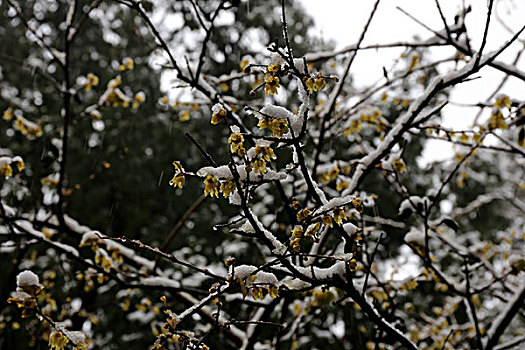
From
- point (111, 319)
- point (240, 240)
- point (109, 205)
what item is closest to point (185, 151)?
point (109, 205)

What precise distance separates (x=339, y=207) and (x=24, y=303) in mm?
1266

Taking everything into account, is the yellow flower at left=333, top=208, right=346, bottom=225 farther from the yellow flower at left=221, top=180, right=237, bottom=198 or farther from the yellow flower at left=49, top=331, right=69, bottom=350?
the yellow flower at left=49, top=331, right=69, bottom=350

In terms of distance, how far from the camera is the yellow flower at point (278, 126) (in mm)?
1354

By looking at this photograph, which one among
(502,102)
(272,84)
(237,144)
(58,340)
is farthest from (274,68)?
(502,102)

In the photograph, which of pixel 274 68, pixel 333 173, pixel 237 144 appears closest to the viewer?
pixel 237 144

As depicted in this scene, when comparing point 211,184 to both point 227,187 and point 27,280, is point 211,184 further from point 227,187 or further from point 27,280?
point 27,280

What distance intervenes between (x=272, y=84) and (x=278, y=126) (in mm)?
176

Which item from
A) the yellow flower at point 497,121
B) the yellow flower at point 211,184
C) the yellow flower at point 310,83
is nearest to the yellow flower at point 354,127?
the yellow flower at point 497,121

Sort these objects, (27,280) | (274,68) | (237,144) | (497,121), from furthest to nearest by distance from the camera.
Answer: (497,121) < (27,280) < (274,68) < (237,144)

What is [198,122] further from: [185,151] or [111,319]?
[111,319]

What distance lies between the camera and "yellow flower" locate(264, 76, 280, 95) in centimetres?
143

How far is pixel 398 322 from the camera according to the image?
2.47 m

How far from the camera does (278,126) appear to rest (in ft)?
4.47

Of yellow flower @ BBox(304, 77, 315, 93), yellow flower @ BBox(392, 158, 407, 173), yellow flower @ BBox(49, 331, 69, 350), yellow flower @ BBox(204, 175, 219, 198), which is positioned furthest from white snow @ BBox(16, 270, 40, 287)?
yellow flower @ BBox(392, 158, 407, 173)
